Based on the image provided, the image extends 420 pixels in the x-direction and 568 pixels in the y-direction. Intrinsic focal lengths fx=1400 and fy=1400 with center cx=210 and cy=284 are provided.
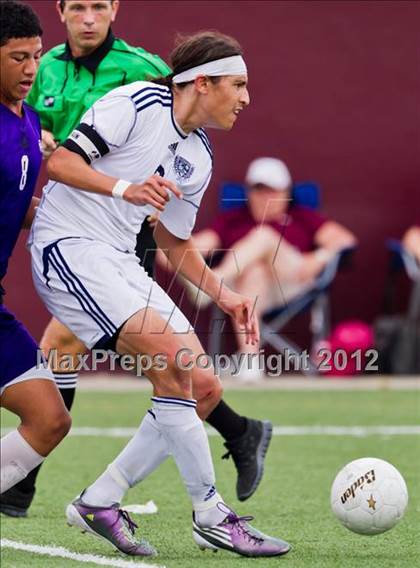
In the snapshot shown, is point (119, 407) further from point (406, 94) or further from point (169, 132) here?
point (169, 132)

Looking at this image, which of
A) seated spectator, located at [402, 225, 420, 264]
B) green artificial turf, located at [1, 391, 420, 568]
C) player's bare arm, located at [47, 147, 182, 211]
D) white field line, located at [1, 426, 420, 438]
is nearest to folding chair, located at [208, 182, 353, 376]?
seated spectator, located at [402, 225, 420, 264]

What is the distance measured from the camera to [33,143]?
5535mm

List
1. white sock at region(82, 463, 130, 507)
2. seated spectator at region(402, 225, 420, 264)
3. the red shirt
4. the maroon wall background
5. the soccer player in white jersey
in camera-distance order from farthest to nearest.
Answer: the maroon wall background < seated spectator at region(402, 225, 420, 264) < the red shirt < white sock at region(82, 463, 130, 507) < the soccer player in white jersey

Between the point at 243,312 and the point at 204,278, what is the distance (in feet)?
0.82

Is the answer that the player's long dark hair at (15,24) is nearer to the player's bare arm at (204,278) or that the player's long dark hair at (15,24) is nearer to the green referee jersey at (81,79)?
the player's bare arm at (204,278)

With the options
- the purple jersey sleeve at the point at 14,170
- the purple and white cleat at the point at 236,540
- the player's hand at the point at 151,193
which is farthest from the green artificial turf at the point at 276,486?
the player's hand at the point at 151,193

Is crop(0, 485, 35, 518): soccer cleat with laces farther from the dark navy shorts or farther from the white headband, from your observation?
the white headband

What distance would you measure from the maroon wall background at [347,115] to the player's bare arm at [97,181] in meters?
8.01

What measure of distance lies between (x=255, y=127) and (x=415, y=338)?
2.61 metres

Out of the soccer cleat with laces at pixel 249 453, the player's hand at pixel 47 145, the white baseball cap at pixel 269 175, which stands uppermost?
the player's hand at pixel 47 145

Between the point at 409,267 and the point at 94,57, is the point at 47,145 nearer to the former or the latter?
the point at 94,57

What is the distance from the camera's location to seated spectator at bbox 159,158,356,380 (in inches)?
482

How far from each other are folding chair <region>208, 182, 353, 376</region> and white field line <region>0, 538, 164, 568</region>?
6.60 metres

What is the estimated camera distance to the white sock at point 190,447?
5520 mm
